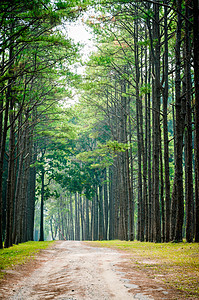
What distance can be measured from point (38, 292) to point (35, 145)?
21.8 meters

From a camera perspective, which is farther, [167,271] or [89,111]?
[89,111]

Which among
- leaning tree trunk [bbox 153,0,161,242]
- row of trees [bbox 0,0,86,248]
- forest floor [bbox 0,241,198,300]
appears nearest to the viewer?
forest floor [bbox 0,241,198,300]

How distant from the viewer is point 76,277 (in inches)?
237

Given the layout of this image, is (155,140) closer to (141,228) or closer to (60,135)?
(141,228)

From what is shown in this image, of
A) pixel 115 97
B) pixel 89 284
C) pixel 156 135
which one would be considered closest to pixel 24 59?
pixel 156 135

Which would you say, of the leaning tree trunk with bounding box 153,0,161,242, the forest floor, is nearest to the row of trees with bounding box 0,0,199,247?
the leaning tree trunk with bounding box 153,0,161,242

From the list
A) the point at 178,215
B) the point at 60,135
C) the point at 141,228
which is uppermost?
the point at 60,135

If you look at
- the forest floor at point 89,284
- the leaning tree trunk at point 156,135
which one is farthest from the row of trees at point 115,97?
the forest floor at point 89,284

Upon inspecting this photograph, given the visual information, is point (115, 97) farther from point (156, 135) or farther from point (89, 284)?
point (89, 284)

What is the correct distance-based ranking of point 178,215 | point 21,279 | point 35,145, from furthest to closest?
point 35,145, point 178,215, point 21,279

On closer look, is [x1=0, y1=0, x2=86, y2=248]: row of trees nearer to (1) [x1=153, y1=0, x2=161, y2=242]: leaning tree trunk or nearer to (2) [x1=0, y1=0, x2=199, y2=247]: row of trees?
(2) [x1=0, y1=0, x2=199, y2=247]: row of trees

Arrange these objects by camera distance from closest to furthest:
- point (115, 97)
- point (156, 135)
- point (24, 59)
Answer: point (24, 59) < point (156, 135) < point (115, 97)

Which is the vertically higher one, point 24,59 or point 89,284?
point 24,59

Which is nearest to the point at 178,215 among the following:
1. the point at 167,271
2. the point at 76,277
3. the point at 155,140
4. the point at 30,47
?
the point at 155,140
